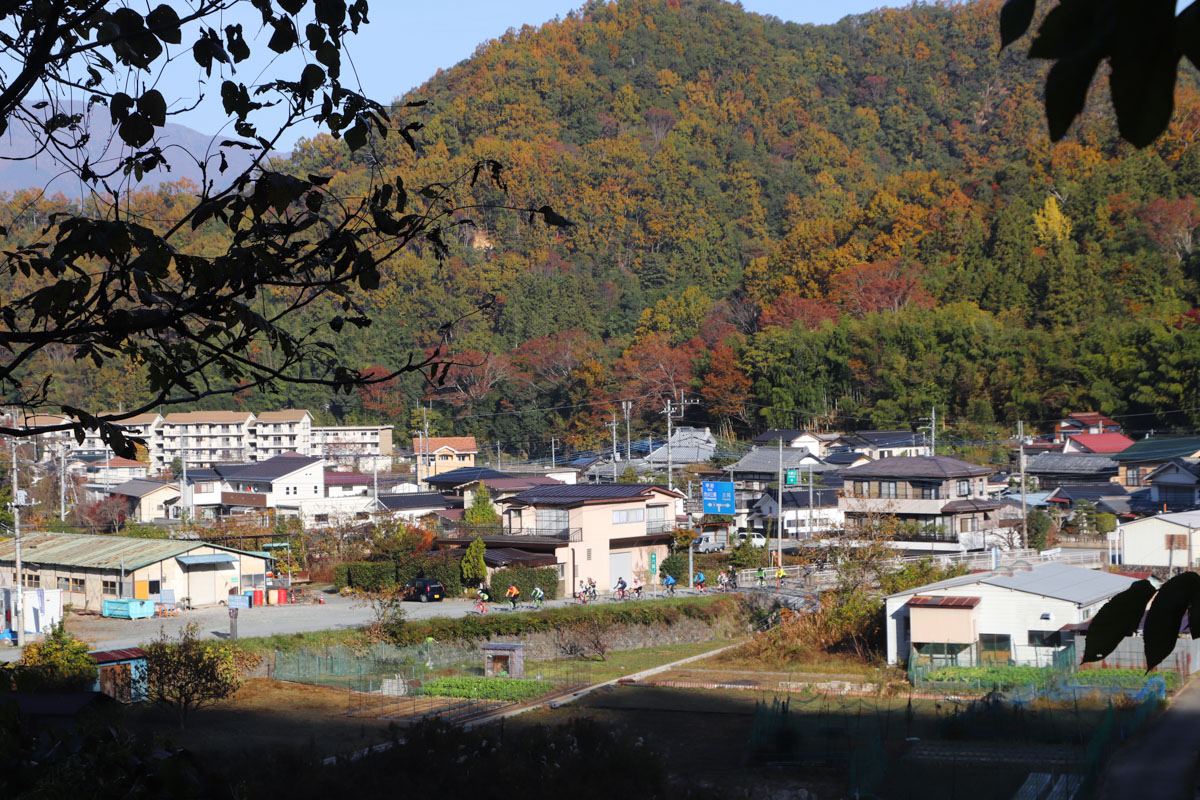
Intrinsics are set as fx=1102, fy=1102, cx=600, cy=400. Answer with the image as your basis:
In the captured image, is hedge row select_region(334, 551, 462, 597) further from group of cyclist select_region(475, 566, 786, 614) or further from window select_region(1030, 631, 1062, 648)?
window select_region(1030, 631, 1062, 648)

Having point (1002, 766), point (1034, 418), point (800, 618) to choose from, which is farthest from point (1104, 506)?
point (1002, 766)

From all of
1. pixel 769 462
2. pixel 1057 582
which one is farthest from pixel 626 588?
pixel 769 462

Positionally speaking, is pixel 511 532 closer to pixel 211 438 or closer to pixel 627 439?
pixel 627 439

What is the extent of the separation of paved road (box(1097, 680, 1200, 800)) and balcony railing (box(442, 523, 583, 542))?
1305cm

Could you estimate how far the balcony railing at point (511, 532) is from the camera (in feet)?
79.9

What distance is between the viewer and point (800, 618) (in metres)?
20.5

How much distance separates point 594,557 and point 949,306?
25.0m

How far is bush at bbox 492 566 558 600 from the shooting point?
2275cm

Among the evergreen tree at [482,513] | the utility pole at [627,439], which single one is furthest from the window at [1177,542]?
the utility pole at [627,439]

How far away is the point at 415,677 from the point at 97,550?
9.37m

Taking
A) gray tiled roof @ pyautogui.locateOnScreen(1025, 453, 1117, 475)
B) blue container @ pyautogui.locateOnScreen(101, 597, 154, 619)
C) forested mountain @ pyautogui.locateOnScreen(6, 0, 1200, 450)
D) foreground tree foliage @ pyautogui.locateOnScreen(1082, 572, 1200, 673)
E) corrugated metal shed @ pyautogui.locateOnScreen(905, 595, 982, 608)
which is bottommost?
blue container @ pyautogui.locateOnScreen(101, 597, 154, 619)

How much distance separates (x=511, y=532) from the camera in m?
25.5

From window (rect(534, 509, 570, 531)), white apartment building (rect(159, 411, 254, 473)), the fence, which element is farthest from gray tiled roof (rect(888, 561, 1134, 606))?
white apartment building (rect(159, 411, 254, 473))

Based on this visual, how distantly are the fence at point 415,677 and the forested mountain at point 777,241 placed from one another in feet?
28.0
